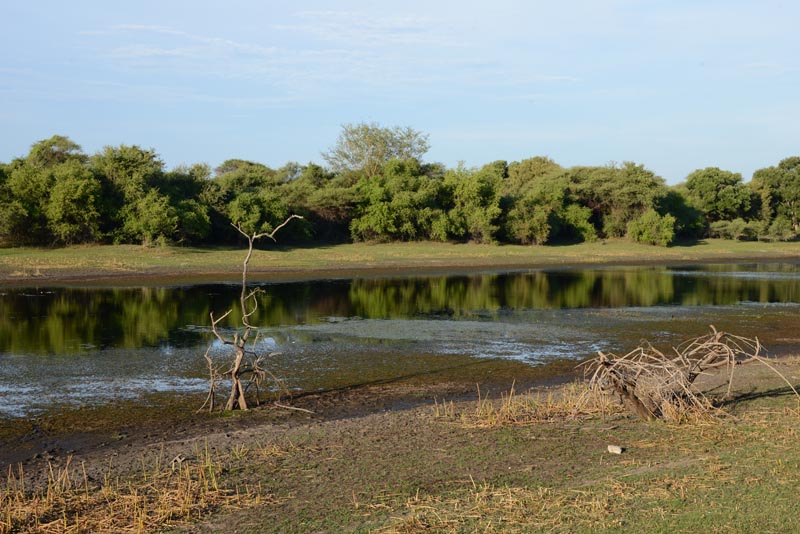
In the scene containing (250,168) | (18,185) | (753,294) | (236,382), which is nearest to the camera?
(236,382)

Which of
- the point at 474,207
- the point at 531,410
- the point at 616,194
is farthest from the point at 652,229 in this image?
the point at 531,410

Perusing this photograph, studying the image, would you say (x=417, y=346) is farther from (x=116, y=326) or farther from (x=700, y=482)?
(x=700, y=482)

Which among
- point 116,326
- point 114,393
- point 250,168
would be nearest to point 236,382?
point 114,393

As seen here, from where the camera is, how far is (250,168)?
8788cm

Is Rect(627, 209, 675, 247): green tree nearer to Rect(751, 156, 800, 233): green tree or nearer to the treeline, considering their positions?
the treeline

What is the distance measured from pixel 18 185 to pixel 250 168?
36403 millimetres

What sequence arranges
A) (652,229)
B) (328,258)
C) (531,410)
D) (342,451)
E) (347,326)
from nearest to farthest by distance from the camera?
(342,451)
(531,410)
(347,326)
(328,258)
(652,229)

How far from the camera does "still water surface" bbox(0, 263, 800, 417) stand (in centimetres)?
1706

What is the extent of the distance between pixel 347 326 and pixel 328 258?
30.6m

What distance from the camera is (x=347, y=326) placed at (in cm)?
2548

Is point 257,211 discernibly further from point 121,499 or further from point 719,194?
point 719,194

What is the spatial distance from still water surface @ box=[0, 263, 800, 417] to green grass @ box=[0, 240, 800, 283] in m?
6.28

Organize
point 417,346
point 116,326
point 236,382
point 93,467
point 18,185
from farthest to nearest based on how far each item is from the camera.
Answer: point 18,185 → point 116,326 → point 417,346 → point 236,382 → point 93,467

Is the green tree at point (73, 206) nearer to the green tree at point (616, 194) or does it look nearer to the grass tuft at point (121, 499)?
the grass tuft at point (121, 499)
